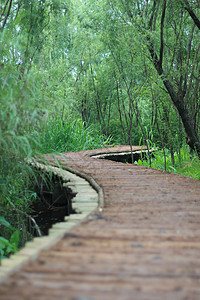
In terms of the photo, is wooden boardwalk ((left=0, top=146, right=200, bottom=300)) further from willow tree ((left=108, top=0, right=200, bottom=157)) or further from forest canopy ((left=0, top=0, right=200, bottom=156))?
willow tree ((left=108, top=0, right=200, bottom=157))

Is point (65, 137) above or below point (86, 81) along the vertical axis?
below

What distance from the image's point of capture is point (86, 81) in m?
9.81

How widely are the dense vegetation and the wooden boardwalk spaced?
2.65 feet

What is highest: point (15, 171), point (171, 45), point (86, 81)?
point (86, 81)

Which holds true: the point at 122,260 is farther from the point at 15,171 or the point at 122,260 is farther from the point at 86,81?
the point at 86,81

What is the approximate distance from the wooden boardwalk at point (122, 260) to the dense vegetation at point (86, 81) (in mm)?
809

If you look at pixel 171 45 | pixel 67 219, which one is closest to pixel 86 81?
pixel 171 45

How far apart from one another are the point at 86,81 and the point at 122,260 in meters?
8.80

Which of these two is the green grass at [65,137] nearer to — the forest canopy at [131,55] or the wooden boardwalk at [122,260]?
the forest canopy at [131,55]

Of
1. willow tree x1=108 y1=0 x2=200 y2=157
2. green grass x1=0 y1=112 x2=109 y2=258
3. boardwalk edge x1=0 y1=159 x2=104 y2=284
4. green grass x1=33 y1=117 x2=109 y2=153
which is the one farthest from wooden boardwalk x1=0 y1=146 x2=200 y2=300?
green grass x1=33 y1=117 x2=109 y2=153

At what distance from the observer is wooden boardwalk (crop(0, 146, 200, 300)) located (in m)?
1.12

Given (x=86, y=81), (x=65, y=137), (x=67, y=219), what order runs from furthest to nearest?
(x=86, y=81), (x=65, y=137), (x=67, y=219)

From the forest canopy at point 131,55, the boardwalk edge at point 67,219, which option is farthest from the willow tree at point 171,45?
the boardwalk edge at point 67,219

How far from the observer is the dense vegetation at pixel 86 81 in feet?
8.89
